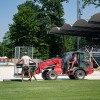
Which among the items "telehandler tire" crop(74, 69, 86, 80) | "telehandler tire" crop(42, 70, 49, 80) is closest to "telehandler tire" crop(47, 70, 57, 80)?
"telehandler tire" crop(42, 70, 49, 80)

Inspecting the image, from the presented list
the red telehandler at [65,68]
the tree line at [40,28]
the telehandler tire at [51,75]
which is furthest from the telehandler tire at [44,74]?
the tree line at [40,28]

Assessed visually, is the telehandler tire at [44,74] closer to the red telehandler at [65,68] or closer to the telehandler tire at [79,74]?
the red telehandler at [65,68]

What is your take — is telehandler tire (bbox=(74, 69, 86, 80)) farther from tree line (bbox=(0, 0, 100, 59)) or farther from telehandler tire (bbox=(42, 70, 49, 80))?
tree line (bbox=(0, 0, 100, 59))

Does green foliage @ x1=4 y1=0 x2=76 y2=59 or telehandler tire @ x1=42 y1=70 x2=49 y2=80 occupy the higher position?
green foliage @ x1=4 y1=0 x2=76 y2=59

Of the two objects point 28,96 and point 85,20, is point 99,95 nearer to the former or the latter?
point 28,96

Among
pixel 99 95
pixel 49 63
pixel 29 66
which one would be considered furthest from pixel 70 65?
pixel 99 95

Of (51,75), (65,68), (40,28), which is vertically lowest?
(51,75)

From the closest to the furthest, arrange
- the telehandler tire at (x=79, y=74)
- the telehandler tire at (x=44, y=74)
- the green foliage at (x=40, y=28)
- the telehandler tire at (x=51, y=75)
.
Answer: the telehandler tire at (x=51, y=75), the telehandler tire at (x=79, y=74), the telehandler tire at (x=44, y=74), the green foliage at (x=40, y=28)

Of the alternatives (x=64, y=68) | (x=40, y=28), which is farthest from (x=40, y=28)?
(x=64, y=68)

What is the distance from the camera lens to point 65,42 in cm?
8994

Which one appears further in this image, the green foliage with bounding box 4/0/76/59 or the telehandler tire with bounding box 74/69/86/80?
the green foliage with bounding box 4/0/76/59

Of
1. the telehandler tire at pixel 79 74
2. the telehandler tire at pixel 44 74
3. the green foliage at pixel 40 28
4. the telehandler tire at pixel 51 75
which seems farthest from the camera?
the green foliage at pixel 40 28

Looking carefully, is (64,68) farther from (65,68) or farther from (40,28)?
(40,28)

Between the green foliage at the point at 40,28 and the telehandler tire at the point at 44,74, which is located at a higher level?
the green foliage at the point at 40,28
